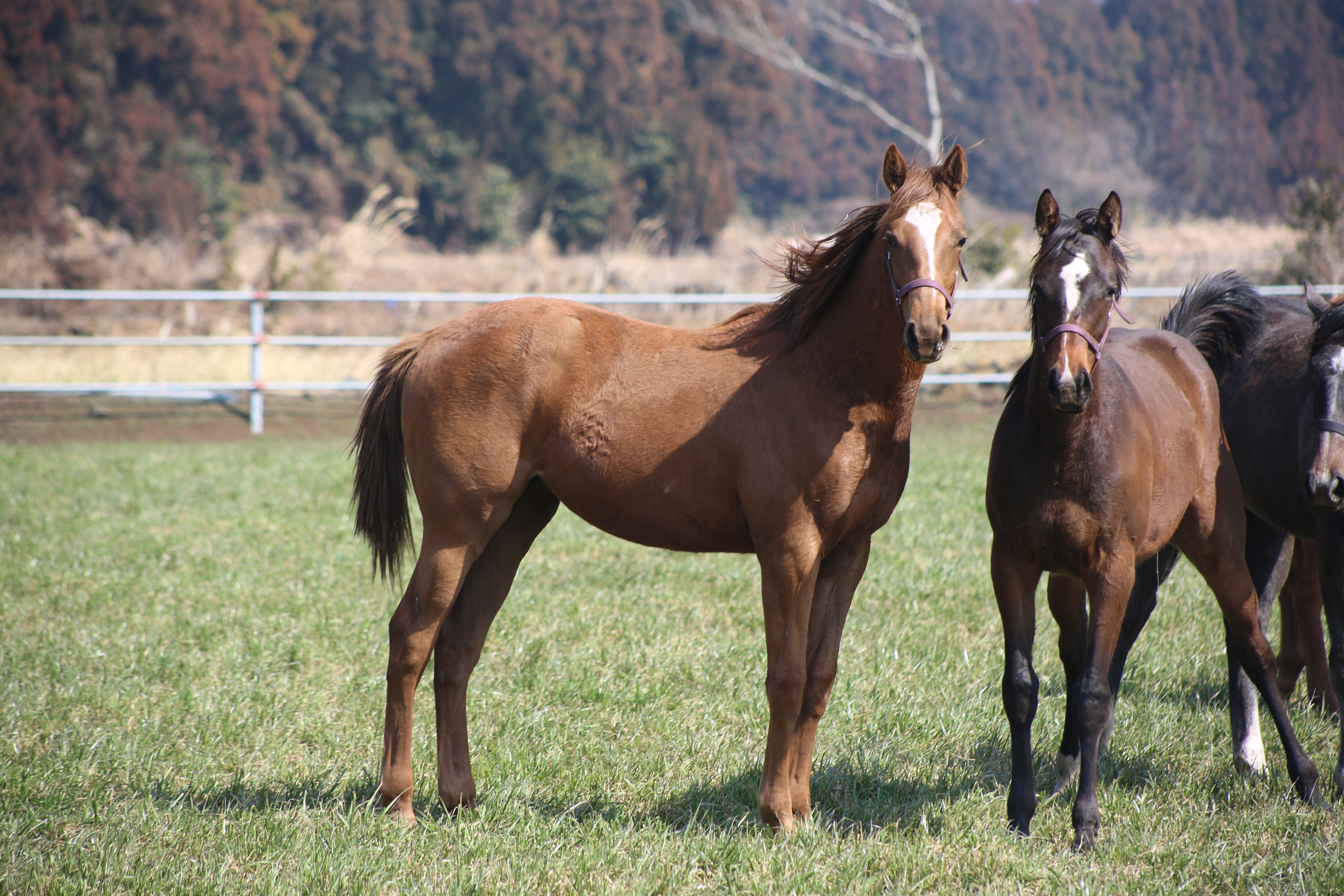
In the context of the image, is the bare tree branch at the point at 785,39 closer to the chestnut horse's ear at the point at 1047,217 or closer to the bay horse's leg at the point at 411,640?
the chestnut horse's ear at the point at 1047,217

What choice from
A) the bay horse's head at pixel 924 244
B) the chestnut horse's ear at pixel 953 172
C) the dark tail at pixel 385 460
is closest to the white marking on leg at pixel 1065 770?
the bay horse's head at pixel 924 244

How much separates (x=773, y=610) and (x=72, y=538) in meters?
5.60

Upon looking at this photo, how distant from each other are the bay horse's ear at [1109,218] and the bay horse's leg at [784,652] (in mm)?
1341

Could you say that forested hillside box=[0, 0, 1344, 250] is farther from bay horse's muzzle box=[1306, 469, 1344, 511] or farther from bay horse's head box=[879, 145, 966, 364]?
bay horse's head box=[879, 145, 966, 364]

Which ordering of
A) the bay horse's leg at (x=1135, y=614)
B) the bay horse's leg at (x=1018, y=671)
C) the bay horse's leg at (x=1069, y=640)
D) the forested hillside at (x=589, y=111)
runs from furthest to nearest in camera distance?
the forested hillside at (x=589, y=111) → the bay horse's leg at (x=1135, y=614) → the bay horse's leg at (x=1069, y=640) → the bay horse's leg at (x=1018, y=671)

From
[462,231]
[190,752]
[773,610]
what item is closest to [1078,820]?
[773,610]

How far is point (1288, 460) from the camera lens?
3959 millimetres

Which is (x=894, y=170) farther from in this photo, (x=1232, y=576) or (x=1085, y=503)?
(x=1232, y=576)

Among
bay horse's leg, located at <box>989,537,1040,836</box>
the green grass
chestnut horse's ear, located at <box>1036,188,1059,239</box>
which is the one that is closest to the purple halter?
chestnut horse's ear, located at <box>1036,188,1059,239</box>

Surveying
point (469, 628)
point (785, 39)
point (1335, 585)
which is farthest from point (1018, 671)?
point (785, 39)

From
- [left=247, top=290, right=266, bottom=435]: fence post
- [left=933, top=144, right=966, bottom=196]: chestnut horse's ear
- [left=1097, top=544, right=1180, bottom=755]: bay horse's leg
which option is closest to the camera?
[left=933, top=144, right=966, bottom=196]: chestnut horse's ear

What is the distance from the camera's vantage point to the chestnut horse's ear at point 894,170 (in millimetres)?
3094

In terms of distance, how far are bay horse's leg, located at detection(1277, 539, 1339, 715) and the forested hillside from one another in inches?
535

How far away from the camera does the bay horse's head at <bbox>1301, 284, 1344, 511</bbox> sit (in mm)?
3301
